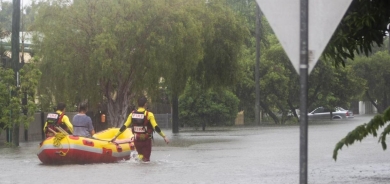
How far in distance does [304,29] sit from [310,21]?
8cm

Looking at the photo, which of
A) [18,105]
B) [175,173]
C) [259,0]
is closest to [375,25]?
[259,0]

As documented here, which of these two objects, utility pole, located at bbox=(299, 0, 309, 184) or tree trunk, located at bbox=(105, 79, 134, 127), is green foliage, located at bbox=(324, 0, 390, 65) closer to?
utility pole, located at bbox=(299, 0, 309, 184)

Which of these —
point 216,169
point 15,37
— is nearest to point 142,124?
point 216,169

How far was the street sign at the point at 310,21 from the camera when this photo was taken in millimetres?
5934

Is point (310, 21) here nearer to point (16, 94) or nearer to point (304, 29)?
point (304, 29)

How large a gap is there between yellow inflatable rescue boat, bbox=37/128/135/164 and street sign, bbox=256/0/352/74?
44.6 feet

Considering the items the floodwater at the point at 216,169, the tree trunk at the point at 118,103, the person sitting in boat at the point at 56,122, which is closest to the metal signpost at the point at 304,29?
the floodwater at the point at 216,169

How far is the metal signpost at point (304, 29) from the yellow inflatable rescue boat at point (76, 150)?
13.6m

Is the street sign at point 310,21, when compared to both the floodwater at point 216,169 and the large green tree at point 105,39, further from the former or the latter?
the large green tree at point 105,39

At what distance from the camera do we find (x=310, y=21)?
19.7 ft

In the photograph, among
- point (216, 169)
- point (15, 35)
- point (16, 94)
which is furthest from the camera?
point (16, 94)

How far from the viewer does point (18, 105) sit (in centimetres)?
2942

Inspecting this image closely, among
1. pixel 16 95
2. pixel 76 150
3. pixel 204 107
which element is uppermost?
pixel 16 95

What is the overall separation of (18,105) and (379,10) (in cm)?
2051
